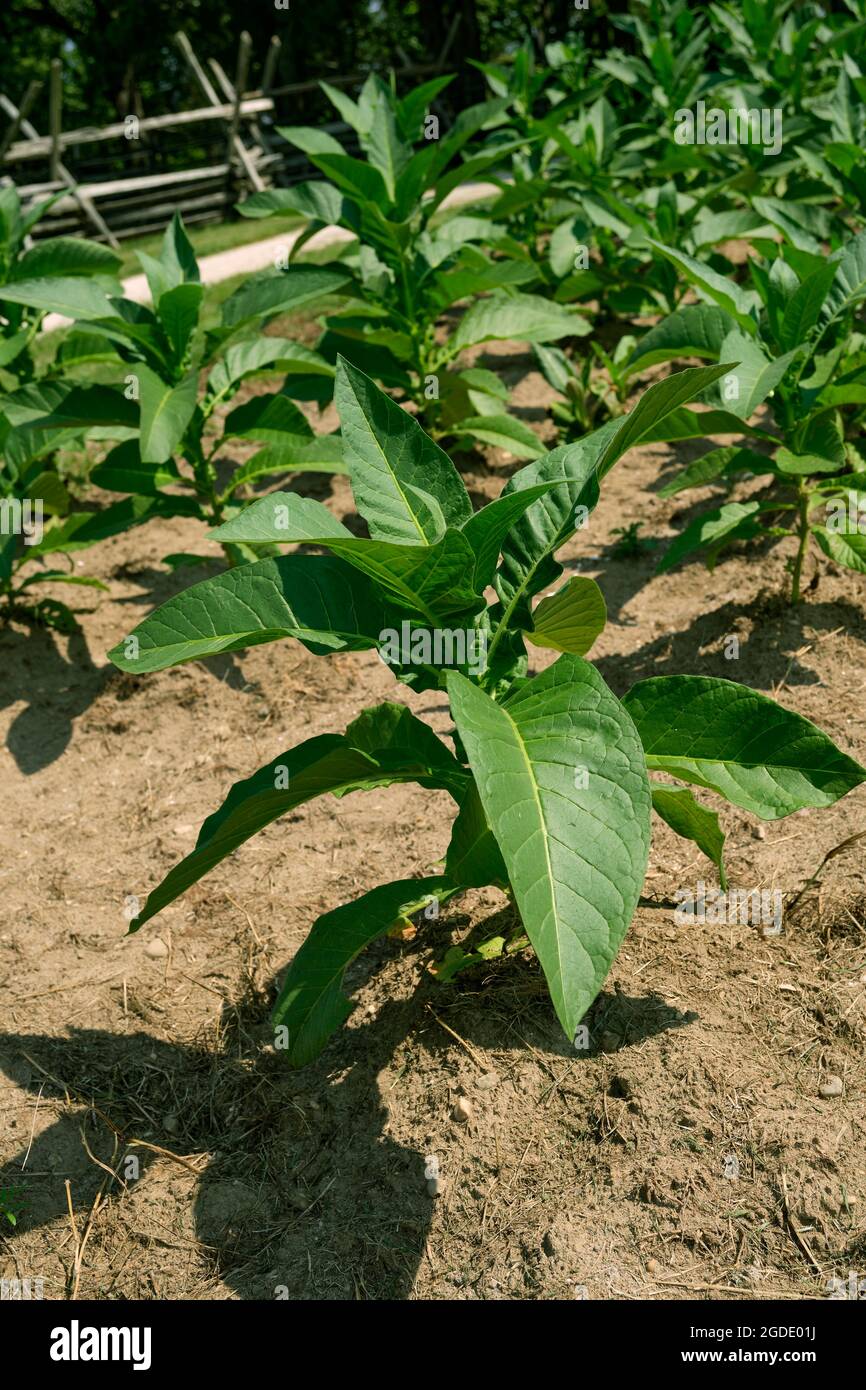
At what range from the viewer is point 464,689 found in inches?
72.2

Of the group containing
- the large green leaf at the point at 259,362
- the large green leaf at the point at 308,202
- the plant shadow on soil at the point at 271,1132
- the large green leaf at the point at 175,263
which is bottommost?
the plant shadow on soil at the point at 271,1132

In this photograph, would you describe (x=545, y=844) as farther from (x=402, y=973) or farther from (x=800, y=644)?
(x=800, y=644)

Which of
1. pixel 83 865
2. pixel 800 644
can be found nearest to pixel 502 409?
pixel 800 644

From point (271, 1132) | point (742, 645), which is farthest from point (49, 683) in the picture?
point (742, 645)

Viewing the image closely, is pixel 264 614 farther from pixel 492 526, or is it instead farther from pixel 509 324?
pixel 509 324

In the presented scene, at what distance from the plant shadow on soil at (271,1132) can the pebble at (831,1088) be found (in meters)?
0.31

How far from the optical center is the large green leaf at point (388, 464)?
210 centimetres

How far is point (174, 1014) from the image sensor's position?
269 cm

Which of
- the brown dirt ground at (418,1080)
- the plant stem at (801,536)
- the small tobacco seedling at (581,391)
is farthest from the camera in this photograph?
the small tobacco seedling at (581,391)

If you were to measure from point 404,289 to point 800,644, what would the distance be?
2.13m

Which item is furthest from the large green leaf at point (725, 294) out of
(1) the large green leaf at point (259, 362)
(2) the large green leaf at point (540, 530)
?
(1) the large green leaf at point (259, 362)

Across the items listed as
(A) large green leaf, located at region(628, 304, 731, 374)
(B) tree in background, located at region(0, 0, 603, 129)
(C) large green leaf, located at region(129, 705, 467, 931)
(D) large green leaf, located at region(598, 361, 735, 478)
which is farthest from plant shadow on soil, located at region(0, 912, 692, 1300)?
(B) tree in background, located at region(0, 0, 603, 129)

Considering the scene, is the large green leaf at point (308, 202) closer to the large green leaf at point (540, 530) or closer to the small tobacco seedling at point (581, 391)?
the small tobacco seedling at point (581, 391)

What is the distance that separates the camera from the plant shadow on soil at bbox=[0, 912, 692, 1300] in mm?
2104
